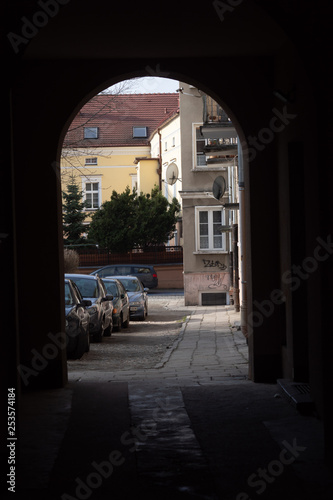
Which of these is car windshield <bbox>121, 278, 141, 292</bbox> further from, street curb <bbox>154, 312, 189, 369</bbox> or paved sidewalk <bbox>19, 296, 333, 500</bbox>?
paved sidewalk <bbox>19, 296, 333, 500</bbox>

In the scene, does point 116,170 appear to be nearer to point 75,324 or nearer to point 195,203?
point 195,203

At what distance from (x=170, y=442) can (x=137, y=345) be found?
11.0 meters

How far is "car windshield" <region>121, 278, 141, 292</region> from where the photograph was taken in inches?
1001

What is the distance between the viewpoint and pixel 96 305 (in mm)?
16750

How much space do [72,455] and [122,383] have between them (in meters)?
3.55

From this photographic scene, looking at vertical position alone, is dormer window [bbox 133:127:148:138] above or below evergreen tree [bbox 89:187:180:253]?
above

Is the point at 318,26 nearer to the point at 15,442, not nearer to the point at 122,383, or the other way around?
the point at 15,442

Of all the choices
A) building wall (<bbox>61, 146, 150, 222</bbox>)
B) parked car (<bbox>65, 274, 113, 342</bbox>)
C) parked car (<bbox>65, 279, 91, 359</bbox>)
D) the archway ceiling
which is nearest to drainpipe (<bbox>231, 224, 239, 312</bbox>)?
parked car (<bbox>65, 274, 113, 342</bbox>)

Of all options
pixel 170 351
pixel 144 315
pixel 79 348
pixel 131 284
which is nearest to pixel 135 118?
pixel 131 284

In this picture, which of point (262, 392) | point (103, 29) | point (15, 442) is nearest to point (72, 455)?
point (15, 442)

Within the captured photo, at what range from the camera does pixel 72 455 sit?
5.96 metres

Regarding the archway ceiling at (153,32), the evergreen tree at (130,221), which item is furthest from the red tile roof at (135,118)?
the archway ceiling at (153,32)

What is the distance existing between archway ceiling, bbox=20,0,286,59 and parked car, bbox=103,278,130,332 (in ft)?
37.3

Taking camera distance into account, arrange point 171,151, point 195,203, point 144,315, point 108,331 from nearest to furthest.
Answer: point 108,331
point 144,315
point 195,203
point 171,151
